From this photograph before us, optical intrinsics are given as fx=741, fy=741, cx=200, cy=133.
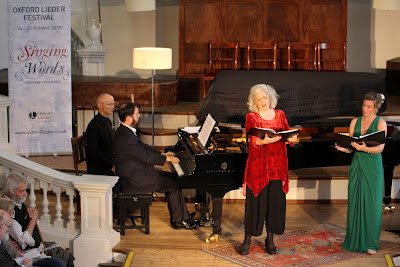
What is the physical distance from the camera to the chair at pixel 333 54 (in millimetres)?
11562

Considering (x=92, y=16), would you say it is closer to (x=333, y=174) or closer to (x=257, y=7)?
(x=257, y=7)

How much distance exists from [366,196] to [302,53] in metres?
5.45

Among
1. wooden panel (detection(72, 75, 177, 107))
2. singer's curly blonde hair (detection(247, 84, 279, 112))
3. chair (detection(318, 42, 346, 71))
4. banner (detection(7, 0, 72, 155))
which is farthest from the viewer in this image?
chair (detection(318, 42, 346, 71))

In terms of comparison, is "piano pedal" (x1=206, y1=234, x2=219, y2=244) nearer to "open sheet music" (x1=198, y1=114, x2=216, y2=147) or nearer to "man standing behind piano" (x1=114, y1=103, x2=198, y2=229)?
"man standing behind piano" (x1=114, y1=103, x2=198, y2=229)

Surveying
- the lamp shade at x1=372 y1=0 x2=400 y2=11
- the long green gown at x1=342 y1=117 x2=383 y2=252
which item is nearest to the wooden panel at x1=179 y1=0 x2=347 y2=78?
the lamp shade at x1=372 y1=0 x2=400 y2=11

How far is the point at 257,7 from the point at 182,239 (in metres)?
5.58

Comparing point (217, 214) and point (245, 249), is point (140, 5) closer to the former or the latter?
point (217, 214)

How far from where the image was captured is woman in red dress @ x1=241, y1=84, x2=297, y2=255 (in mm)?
6438

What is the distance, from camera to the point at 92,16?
1259cm

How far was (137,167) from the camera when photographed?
709 cm

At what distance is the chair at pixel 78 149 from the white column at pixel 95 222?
2.37 feet

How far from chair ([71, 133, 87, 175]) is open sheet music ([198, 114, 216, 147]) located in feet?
4.29

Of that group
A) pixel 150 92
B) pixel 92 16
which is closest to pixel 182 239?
pixel 150 92

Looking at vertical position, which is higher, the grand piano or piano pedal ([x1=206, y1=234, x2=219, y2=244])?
the grand piano
